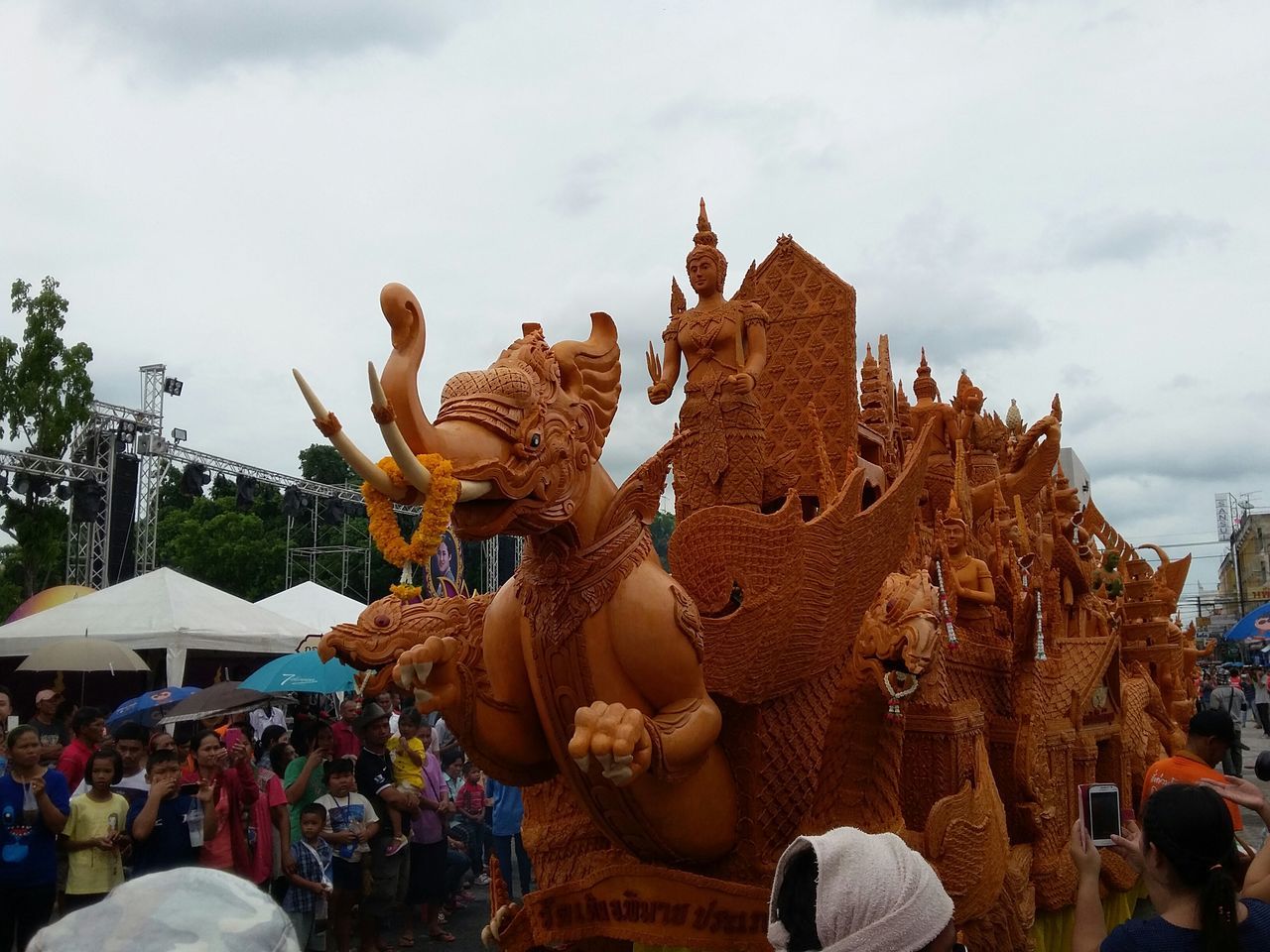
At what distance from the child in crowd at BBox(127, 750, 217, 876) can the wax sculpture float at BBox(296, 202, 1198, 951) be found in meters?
1.68

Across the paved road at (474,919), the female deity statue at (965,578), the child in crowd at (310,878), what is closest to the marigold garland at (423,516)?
the female deity statue at (965,578)

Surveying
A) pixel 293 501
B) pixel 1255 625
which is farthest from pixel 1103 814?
pixel 293 501

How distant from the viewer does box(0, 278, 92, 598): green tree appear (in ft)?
45.8

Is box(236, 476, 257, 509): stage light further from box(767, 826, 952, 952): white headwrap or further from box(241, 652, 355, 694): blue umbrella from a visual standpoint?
box(767, 826, 952, 952): white headwrap

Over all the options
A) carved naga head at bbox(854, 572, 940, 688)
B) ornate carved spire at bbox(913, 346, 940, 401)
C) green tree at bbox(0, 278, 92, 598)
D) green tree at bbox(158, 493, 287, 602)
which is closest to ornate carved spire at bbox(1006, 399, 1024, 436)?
ornate carved spire at bbox(913, 346, 940, 401)

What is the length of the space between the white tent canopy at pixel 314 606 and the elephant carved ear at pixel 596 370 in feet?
26.6

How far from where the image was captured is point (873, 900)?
137cm

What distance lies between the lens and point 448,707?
3.29 m

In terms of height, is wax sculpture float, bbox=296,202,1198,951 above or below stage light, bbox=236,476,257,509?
below

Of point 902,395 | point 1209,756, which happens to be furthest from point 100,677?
point 1209,756

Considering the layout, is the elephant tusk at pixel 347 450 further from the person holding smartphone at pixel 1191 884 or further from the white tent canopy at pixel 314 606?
the white tent canopy at pixel 314 606

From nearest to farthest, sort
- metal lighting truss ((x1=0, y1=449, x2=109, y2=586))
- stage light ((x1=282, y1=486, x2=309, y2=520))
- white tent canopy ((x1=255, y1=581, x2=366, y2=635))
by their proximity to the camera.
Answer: white tent canopy ((x1=255, y1=581, x2=366, y2=635))
metal lighting truss ((x1=0, y1=449, x2=109, y2=586))
stage light ((x1=282, y1=486, x2=309, y2=520))

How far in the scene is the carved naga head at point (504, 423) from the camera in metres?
2.53

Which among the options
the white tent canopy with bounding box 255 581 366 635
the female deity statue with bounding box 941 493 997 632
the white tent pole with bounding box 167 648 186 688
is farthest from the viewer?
the white tent canopy with bounding box 255 581 366 635
